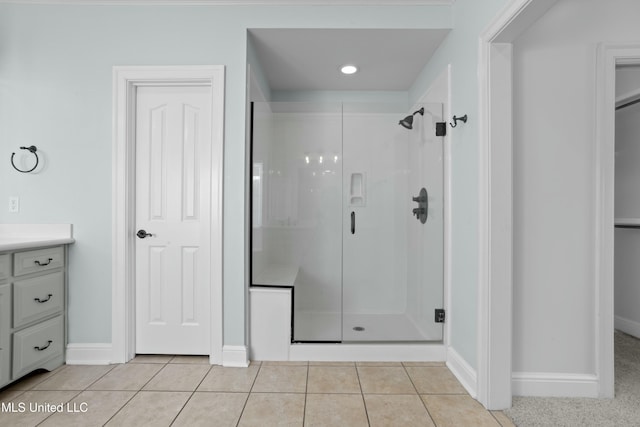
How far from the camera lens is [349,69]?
3111 millimetres

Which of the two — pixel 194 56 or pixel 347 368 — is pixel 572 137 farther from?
pixel 194 56

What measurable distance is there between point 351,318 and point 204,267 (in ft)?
3.91

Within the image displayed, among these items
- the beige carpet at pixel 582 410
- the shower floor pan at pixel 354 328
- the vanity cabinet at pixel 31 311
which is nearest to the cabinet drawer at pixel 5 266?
the vanity cabinet at pixel 31 311

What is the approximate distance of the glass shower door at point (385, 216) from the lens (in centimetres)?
265

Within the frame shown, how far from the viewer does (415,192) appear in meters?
2.70

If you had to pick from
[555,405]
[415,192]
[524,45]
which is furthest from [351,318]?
[524,45]

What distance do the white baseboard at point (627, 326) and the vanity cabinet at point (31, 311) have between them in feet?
14.9

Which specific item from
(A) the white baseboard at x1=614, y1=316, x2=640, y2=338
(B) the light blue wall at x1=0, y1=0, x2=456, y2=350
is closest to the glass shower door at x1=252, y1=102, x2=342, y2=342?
(B) the light blue wall at x1=0, y1=0, x2=456, y2=350

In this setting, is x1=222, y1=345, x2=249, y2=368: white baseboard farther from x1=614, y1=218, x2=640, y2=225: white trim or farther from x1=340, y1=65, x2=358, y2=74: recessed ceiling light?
x1=614, y1=218, x2=640, y2=225: white trim

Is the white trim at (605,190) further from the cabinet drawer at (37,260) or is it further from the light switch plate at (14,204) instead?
the light switch plate at (14,204)

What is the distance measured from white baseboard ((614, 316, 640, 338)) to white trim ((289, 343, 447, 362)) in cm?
186

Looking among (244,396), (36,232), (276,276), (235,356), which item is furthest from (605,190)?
(36,232)

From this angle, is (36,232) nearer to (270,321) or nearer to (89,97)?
(89,97)

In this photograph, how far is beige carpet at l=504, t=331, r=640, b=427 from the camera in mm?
1726
